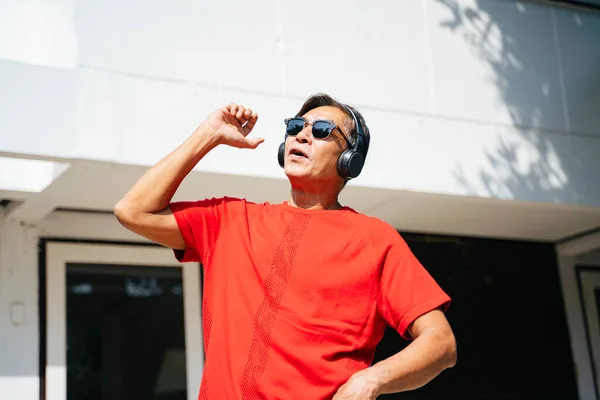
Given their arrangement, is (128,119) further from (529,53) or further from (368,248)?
(529,53)

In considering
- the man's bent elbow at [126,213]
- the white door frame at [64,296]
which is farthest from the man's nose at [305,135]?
the white door frame at [64,296]

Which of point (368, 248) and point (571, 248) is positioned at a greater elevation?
point (571, 248)

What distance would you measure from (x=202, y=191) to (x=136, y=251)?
973mm

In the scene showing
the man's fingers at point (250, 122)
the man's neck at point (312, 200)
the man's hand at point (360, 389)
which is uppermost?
the man's fingers at point (250, 122)

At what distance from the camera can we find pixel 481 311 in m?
7.80

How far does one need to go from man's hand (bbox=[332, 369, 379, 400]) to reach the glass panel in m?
3.95

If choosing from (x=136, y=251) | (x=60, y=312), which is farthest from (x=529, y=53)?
(x=60, y=312)

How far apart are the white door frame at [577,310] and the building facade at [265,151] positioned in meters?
0.14

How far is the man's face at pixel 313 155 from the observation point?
3.11 meters

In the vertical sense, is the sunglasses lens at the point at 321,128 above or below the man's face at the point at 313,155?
above

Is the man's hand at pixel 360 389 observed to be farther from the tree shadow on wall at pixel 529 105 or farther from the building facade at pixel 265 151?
the tree shadow on wall at pixel 529 105

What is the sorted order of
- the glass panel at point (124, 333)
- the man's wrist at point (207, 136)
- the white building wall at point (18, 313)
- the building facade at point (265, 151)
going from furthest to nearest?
the glass panel at point (124, 333) < the white building wall at point (18, 313) < the building facade at point (265, 151) < the man's wrist at point (207, 136)

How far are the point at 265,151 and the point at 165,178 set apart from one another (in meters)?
2.66

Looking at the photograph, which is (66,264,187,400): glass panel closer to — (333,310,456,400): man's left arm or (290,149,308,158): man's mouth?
(290,149,308,158): man's mouth
